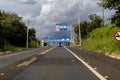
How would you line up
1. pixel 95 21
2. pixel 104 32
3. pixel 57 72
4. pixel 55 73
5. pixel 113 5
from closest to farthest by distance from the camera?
1. pixel 55 73
2. pixel 57 72
3. pixel 113 5
4. pixel 104 32
5. pixel 95 21

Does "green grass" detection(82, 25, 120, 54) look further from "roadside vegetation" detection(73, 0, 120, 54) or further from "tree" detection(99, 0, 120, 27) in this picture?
"tree" detection(99, 0, 120, 27)

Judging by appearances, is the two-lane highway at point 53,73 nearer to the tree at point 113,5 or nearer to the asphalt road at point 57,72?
the asphalt road at point 57,72

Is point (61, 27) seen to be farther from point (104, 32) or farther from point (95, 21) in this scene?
point (104, 32)

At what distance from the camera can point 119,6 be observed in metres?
37.1

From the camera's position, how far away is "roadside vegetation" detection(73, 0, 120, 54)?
3762 centimetres

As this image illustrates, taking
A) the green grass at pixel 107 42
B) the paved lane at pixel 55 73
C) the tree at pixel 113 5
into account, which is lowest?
the paved lane at pixel 55 73

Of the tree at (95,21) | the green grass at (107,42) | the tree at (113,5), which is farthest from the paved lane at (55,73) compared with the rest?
the tree at (95,21)

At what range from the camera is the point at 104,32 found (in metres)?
74.9

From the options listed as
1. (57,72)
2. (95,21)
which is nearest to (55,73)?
(57,72)

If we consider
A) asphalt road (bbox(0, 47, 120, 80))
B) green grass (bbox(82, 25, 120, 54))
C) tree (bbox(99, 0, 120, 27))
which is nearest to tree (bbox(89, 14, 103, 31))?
green grass (bbox(82, 25, 120, 54))

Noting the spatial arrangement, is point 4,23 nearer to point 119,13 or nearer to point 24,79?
Result: point 119,13

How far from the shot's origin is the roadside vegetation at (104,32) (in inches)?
1481

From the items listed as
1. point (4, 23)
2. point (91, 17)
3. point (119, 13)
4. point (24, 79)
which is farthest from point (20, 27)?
point (24, 79)

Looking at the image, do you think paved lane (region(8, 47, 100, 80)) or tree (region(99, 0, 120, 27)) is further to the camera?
tree (region(99, 0, 120, 27))
